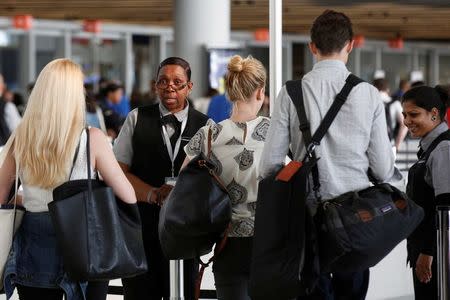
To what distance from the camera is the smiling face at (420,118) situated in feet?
16.5

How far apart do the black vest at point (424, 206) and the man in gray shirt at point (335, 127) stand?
682 millimetres

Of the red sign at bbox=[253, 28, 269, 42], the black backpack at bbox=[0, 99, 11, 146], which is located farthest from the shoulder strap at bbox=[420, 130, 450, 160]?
the red sign at bbox=[253, 28, 269, 42]

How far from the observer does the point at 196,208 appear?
457 centimetres

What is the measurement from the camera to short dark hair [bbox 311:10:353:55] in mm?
4262

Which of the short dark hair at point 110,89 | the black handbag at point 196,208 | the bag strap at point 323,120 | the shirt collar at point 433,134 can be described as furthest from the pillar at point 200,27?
the bag strap at point 323,120

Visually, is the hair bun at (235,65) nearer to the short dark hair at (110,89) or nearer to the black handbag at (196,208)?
the black handbag at (196,208)

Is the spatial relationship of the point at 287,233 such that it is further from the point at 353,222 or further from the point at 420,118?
the point at 420,118

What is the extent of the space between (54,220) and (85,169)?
259 mm

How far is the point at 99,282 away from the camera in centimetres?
451

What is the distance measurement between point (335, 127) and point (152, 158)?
1302 millimetres

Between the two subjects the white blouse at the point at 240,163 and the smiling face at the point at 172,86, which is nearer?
the white blouse at the point at 240,163

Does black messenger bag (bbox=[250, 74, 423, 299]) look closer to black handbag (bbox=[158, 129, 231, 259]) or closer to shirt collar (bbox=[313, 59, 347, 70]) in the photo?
shirt collar (bbox=[313, 59, 347, 70])

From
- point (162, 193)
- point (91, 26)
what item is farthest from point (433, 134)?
point (91, 26)

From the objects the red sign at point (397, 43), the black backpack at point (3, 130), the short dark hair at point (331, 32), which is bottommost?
the black backpack at point (3, 130)
